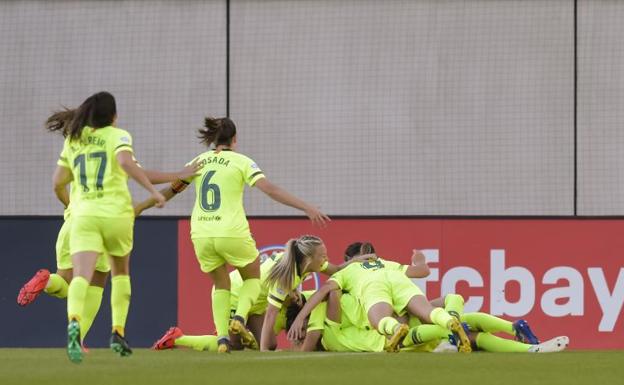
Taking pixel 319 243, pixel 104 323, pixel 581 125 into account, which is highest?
pixel 581 125

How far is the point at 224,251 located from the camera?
11391 mm

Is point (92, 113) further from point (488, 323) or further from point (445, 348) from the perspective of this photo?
point (488, 323)

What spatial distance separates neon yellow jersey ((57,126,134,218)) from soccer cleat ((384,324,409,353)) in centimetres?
228

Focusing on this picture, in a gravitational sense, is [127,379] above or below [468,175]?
below

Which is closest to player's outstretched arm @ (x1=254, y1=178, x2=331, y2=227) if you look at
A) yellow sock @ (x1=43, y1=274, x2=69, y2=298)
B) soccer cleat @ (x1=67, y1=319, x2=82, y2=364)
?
yellow sock @ (x1=43, y1=274, x2=69, y2=298)

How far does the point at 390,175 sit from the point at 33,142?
16.1 ft

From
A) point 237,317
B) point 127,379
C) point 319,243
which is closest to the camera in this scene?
point 127,379

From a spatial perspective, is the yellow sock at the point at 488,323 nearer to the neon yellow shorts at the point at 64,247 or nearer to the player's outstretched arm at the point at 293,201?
the player's outstretched arm at the point at 293,201

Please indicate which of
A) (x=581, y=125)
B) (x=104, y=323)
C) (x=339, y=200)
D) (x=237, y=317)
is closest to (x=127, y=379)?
(x=237, y=317)

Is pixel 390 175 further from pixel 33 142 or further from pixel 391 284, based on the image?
pixel 391 284

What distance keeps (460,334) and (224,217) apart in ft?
6.79

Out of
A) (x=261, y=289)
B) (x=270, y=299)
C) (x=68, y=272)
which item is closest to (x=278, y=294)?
(x=270, y=299)

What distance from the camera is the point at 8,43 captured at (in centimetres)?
2036

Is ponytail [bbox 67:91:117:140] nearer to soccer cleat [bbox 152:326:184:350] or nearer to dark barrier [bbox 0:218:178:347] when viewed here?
soccer cleat [bbox 152:326:184:350]
